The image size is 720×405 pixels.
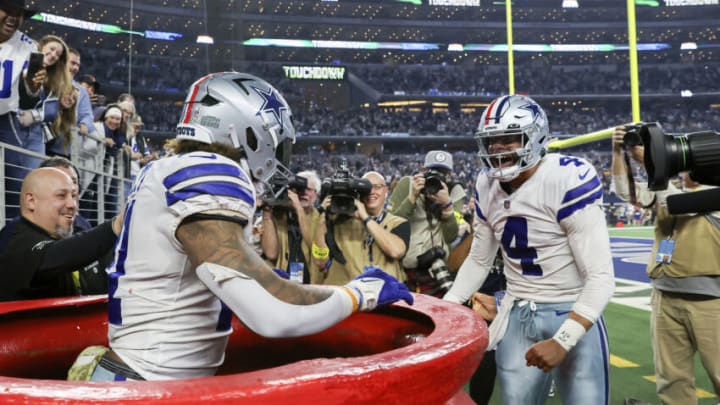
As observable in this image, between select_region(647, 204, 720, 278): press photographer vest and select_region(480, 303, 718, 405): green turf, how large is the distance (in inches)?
33.9

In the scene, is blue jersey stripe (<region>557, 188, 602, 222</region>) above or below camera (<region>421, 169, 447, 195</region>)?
below

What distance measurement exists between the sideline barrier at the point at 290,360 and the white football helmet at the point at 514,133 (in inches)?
29.3

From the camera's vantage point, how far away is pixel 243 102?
1.46 meters

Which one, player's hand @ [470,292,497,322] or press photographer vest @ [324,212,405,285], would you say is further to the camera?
press photographer vest @ [324,212,405,285]

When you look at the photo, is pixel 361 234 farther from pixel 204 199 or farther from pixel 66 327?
pixel 204 199

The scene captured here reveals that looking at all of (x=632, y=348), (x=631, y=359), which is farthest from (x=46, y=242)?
(x=632, y=348)

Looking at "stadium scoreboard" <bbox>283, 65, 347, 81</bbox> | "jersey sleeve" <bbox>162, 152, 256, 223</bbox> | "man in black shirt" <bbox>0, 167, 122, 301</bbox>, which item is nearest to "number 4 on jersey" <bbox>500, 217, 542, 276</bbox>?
"jersey sleeve" <bbox>162, 152, 256, 223</bbox>

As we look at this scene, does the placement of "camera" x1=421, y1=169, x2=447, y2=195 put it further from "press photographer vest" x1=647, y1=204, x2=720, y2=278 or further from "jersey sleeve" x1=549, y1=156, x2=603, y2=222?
"jersey sleeve" x1=549, y1=156, x2=603, y2=222

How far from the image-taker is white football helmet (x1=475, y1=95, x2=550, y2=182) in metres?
2.21

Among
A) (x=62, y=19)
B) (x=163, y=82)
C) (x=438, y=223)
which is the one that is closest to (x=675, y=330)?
(x=438, y=223)

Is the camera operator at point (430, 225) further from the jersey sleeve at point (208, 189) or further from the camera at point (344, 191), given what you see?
the jersey sleeve at point (208, 189)

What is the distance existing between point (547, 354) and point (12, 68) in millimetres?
3197

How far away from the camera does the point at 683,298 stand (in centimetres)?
297

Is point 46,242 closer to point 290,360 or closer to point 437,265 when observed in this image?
point 290,360
